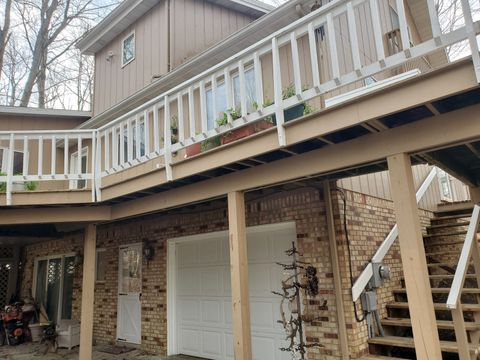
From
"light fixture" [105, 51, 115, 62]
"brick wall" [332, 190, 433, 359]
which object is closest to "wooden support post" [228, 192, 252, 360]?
"brick wall" [332, 190, 433, 359]

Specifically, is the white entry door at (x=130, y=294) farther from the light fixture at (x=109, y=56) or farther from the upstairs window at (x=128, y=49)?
the light fixture at (x=109, y=56)

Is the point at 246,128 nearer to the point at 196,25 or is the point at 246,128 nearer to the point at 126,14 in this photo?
the point at 196,25

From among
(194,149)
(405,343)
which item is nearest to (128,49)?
(194,149)

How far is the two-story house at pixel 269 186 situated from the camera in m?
3.06

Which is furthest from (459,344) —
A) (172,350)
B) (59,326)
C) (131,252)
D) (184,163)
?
(59,326)

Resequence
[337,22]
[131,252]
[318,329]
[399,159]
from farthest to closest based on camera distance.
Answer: [131,252] < [337,22] < [318,329] < [399,159]

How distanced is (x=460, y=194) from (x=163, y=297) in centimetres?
914

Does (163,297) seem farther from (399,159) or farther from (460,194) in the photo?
(460,194)

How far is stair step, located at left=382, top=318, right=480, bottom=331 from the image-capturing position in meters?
4.49

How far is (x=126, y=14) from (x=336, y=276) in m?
8.08

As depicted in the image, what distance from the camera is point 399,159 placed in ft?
10.2

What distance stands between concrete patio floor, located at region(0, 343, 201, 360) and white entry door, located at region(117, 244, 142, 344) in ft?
1.69

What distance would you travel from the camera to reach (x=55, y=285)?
10.9 meters

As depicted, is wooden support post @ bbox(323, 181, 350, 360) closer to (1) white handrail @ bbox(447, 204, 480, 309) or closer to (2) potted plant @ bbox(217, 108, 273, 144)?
(1) white handrail @ bbox(447, 204, 480, 309)
